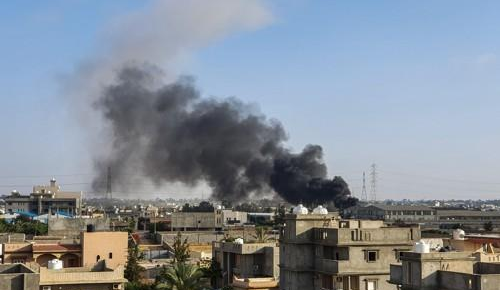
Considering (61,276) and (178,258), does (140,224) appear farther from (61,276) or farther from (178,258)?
(61,276)

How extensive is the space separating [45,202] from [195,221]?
54.4 m

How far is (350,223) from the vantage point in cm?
4334

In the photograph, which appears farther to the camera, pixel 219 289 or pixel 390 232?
pixel 219 289

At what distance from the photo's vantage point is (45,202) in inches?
6914

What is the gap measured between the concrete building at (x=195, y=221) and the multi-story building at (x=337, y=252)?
9091 cm

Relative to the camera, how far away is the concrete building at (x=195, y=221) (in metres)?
133

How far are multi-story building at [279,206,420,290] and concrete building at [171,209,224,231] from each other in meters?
90.9

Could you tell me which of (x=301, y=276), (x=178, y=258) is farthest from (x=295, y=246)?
(x=178, y=258)

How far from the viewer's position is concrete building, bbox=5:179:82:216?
172750 mm

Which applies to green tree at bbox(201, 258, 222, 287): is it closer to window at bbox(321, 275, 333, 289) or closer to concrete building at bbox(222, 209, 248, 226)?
window at bbox(321, 275, 333, 289)

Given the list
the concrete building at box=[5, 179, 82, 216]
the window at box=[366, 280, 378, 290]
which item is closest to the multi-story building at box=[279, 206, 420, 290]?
the window at box=[366, 280, 378, 290]

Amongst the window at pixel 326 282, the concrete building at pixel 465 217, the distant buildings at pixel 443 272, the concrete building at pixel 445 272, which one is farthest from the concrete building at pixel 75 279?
the concrete building at pixel 465 217

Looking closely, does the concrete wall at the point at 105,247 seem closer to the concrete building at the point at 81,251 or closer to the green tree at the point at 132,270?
the concrete building at the point at 81,251

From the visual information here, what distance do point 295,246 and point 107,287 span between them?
1073 centimetres
